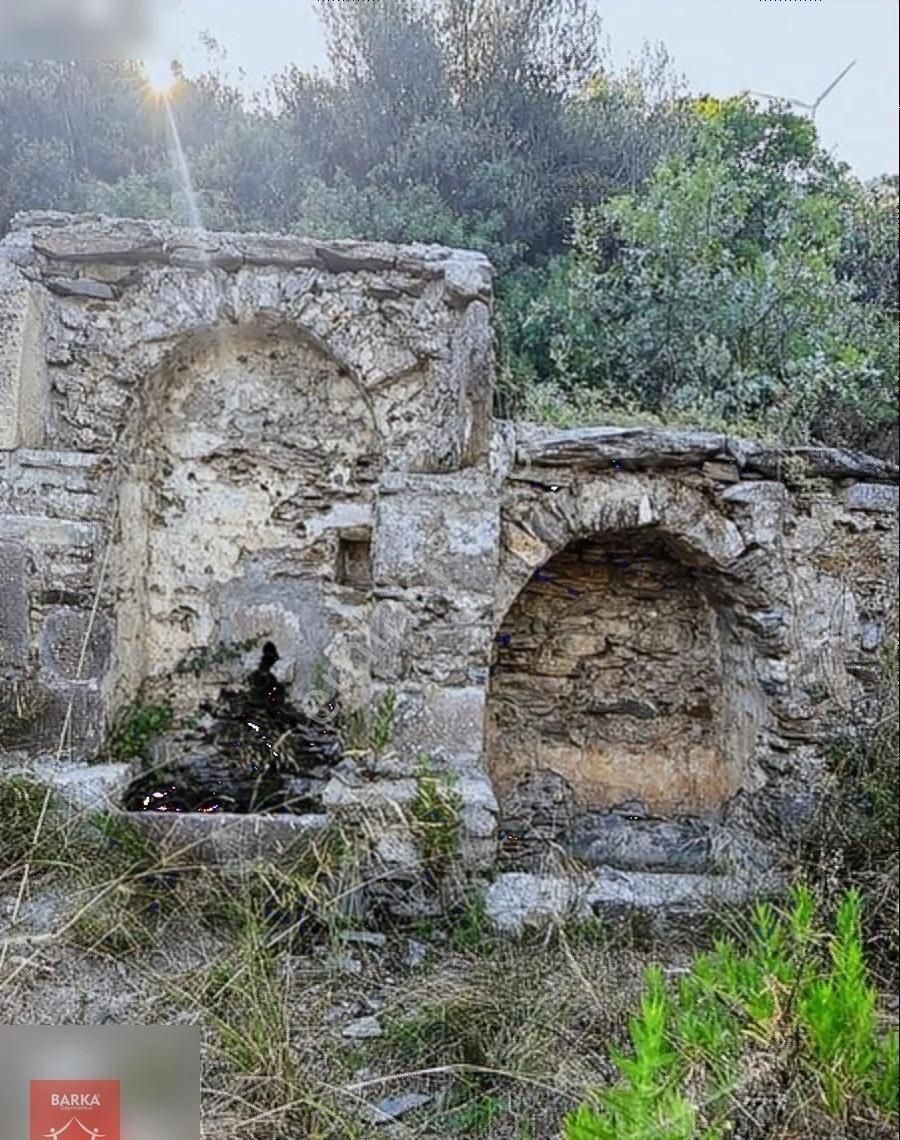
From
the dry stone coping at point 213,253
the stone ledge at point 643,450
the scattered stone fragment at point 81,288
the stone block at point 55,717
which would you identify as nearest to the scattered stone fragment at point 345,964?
the stone block at point 55,717

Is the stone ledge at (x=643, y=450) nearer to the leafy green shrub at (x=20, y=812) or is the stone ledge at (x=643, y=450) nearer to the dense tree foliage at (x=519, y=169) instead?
the dense tree foliage at (x=519, y=169)

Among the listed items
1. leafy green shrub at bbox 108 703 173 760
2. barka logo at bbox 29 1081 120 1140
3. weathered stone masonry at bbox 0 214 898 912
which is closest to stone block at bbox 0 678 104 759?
weathered stone masonry at bbox 0 214 898 912

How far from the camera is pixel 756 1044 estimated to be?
1.06m

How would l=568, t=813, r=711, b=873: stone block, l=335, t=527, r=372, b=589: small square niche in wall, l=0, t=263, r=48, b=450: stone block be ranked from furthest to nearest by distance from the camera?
Answer: l=568, t=813, r=711, b=873: stone block
l=335, t=527, r=372, b=589: small square niche in wall
l=0, t=263, r=48, b=450: stone block

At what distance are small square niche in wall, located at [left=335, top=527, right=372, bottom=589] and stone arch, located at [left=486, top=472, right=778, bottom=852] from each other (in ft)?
1.85

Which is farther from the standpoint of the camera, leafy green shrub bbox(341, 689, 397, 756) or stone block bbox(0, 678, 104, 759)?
leafy green shrub bbox(341, 689, 397, 756)

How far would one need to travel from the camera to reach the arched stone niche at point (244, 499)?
108 inches

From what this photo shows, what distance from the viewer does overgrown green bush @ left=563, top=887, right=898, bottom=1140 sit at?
94 centimetres

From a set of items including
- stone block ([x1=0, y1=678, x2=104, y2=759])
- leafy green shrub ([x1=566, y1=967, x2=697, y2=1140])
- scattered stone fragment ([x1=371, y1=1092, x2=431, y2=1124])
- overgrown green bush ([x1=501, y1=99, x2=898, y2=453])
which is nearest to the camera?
leafy green shrub ([x1=566, y1=967, x2=697, y2=1140])

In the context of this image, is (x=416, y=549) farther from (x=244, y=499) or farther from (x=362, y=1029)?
(x=362, y=1029)

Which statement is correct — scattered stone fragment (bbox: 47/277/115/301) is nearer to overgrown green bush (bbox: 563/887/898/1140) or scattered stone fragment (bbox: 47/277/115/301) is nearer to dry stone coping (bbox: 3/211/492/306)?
dry stone coping (bbox: 3/211/492/306)

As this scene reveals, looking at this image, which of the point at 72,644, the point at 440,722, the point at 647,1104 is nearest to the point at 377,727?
the point at 440,722

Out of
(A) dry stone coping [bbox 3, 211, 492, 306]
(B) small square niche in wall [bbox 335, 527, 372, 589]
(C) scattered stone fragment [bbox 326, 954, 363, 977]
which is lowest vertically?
(C) scattered stone fragment [bbox 326, 954, 363, 977]

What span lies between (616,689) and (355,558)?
1.08 meters
